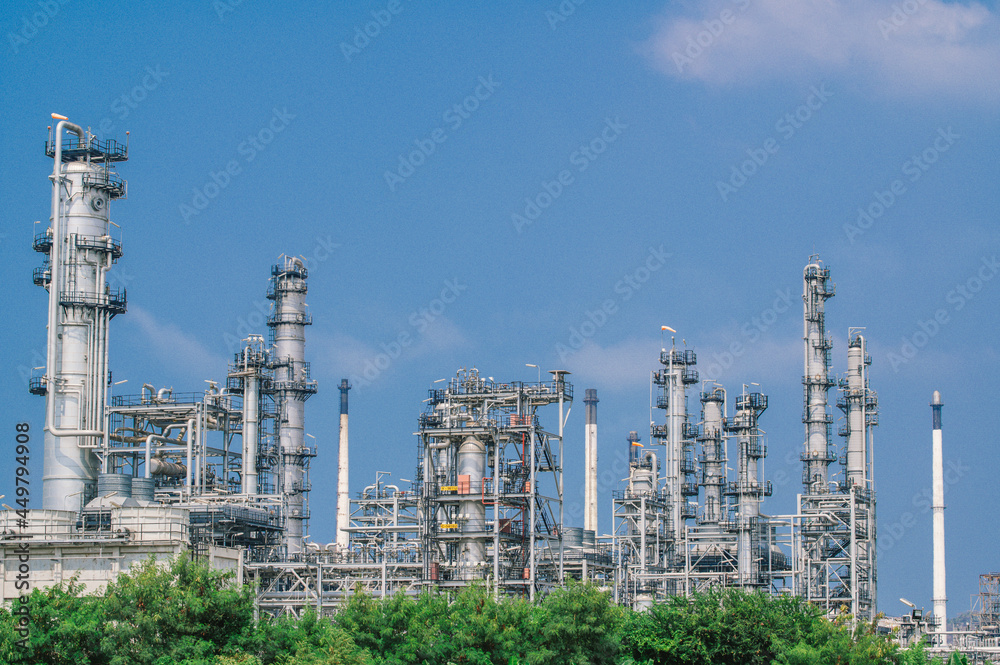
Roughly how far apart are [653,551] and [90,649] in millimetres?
58607

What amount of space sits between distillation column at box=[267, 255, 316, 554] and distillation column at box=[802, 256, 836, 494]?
34514 millimetres

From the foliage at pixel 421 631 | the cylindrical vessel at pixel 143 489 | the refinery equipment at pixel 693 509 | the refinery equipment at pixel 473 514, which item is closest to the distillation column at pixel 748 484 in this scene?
the refinery equipment at pixel 693 509

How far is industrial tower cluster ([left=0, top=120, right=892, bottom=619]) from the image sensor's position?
68875 millimetres

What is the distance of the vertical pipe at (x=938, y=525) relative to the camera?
10606cm

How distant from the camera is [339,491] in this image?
106 meters

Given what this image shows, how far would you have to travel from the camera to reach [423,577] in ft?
236

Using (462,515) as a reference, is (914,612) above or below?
below

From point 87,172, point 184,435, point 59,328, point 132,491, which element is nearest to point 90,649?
point 132,491

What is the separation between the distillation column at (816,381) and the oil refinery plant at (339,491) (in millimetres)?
141

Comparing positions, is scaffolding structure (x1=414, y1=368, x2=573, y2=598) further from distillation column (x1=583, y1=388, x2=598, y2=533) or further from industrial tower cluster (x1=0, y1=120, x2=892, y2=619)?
distillation column (x1=583, y1=388, x2=598, y2=533)

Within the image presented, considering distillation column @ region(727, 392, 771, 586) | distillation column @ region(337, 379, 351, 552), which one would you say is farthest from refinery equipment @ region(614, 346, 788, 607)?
distillation column @ region(337, 379, 351, 552)

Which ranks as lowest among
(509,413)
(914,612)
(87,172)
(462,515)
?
(914,612)

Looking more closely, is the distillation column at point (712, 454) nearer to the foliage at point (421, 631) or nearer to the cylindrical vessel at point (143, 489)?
the foliage at point (421, 631)

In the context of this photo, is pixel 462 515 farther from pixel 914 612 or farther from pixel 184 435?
pixel 914 612
